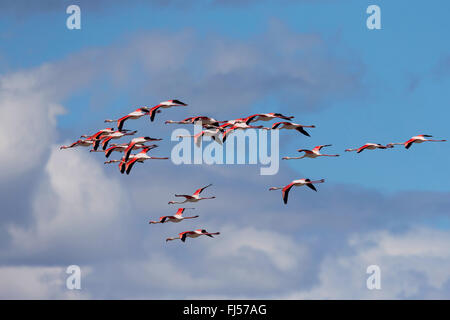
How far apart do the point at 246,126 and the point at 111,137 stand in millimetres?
14600

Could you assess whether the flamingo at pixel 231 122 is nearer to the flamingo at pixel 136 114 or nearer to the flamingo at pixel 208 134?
the flamingo at pixel 208 134

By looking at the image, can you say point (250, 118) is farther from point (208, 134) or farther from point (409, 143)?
point (409, 143)

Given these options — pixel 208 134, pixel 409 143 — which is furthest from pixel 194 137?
pixel 409 143

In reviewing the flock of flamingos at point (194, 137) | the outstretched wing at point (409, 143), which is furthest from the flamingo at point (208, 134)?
the outstretched wing at point (409, 143)

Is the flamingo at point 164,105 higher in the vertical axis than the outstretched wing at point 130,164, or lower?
higher

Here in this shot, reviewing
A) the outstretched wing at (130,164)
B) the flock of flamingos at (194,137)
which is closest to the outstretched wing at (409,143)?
the flock of flamingos at (194,137)

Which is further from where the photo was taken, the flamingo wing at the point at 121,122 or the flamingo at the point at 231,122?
the flamingo at the point at 231,122

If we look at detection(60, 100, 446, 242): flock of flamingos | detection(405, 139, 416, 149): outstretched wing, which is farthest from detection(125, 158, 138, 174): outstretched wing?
detection(405, 139, 416, 149): outstretched wing

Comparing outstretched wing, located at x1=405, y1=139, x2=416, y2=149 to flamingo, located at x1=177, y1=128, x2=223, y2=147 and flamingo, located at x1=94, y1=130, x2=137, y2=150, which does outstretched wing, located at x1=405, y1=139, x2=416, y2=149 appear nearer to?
flamingo, located at x1=177, y1=128, x2=223, y2=147
